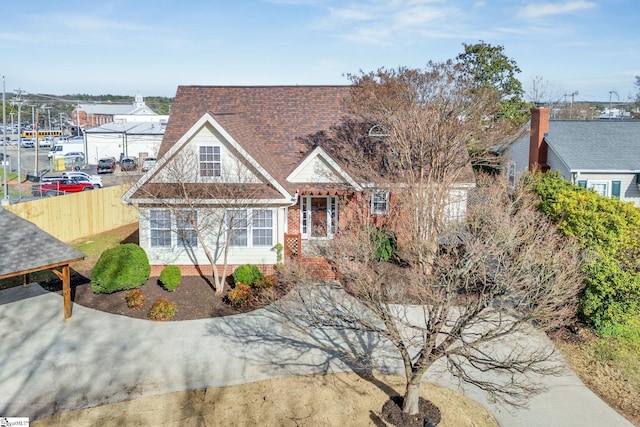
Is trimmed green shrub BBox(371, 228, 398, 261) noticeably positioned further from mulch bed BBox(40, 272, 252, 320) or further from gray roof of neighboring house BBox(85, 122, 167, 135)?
gray roof of neighboring house BBox(85, 122, 167, 135)

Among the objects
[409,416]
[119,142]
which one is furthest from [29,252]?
[119,142]

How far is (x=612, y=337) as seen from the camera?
1411cm

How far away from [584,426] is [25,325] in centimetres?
1513

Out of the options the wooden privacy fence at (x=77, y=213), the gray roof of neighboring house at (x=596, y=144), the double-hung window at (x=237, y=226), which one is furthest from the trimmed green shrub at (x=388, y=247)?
the wooden privacy fence at (x=77, y=213)

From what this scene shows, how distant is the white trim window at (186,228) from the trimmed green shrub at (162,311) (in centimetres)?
319

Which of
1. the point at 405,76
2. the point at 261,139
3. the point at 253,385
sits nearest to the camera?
the point at 253,385

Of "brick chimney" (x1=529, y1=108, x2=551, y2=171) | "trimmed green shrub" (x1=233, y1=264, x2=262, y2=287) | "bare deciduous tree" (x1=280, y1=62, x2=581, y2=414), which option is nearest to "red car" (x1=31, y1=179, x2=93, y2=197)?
"bare deciduous tree" (x1=280, y1=62, x2=581, y2=414)

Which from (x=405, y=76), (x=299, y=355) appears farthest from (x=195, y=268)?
(x=405, y=76)

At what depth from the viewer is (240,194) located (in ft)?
58.2

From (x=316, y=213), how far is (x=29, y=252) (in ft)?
38.2

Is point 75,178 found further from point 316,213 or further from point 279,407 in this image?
point 279,407

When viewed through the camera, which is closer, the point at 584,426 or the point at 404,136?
the point at 584,426

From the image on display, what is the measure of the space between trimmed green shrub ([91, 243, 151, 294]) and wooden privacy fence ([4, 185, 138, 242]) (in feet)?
23.3

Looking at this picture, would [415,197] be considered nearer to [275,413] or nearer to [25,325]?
[275,413]
